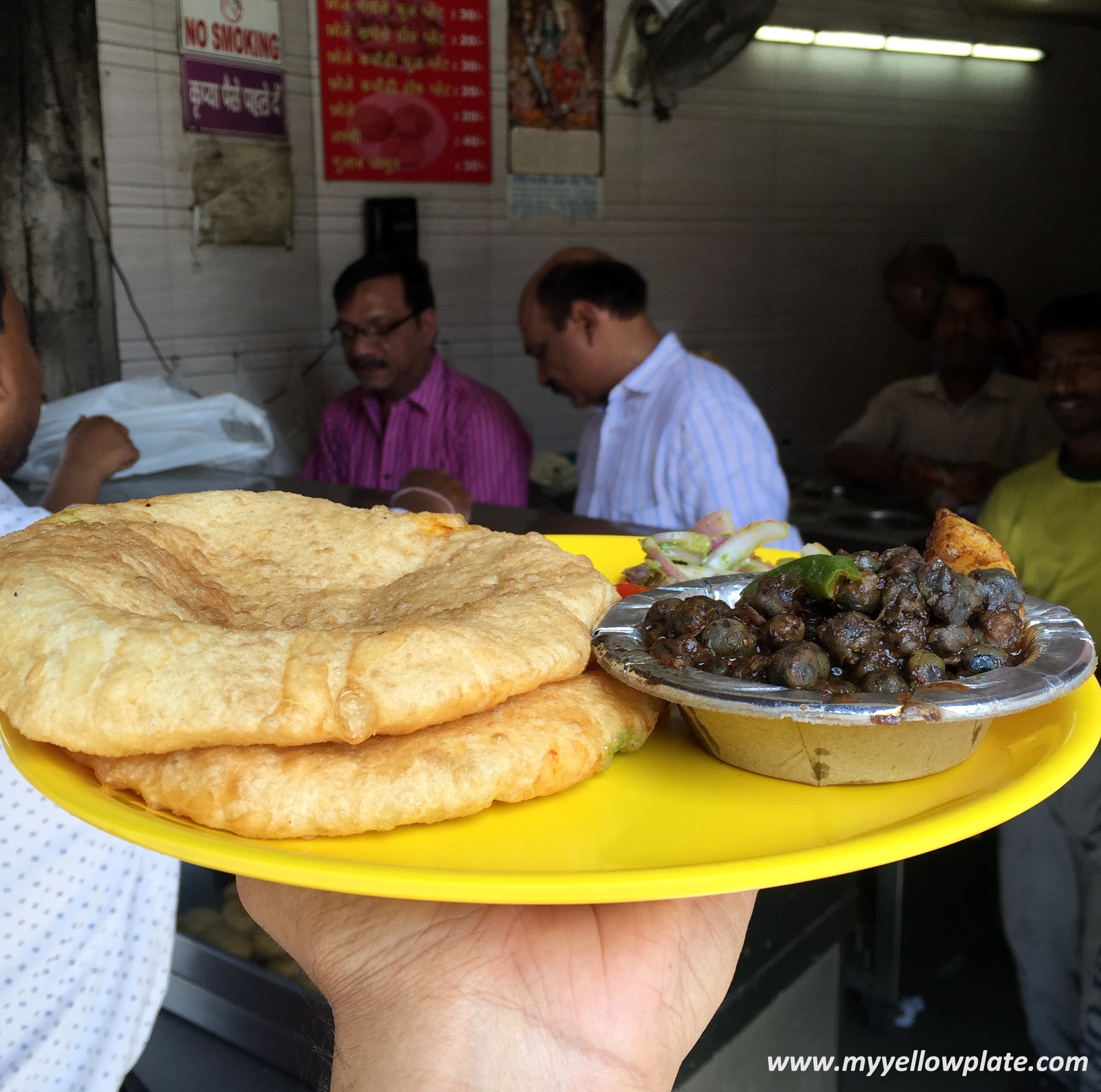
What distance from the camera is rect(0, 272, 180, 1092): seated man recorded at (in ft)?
7.26

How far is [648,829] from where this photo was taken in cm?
109

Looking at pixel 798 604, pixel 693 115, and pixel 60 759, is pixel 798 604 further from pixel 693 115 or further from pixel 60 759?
pixel 693 115

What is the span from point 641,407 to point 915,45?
4.89 metres

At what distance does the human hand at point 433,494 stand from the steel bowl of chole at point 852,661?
2218 mm

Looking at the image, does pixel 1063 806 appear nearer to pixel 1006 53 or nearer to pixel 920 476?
pixel 920 476

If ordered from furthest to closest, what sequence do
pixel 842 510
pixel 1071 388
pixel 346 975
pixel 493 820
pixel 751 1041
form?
1. pixel 842 510
2. pixel 1071 388
3. pixel 751 1041
4. pixel 346 975
5. pixel 493 820

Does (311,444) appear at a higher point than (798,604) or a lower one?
lower

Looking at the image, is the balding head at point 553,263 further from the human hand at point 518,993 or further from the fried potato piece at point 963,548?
the human hand at point 518,993

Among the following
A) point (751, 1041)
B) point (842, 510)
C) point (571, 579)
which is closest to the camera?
point (571, 579)

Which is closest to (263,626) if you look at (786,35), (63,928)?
(63,928)

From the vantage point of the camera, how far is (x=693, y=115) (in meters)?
7.29

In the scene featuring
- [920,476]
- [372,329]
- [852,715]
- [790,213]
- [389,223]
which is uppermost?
[790,213]

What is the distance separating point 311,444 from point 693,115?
3580 millimetres

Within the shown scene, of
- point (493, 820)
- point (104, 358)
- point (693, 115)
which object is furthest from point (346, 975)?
point (693, 115)
